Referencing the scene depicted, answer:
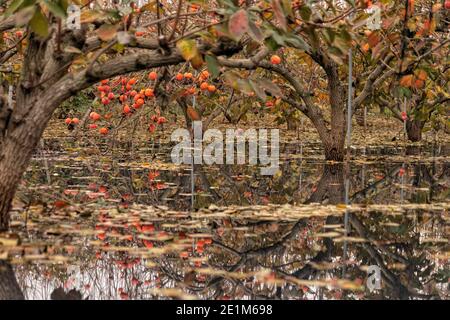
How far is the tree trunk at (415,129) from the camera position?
15.2 metres

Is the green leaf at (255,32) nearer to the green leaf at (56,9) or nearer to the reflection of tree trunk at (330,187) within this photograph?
the green leaf at (56,9)

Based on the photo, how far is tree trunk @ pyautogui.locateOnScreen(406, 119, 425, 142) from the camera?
15203 mm

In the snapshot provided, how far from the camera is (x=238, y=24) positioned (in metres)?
3.83

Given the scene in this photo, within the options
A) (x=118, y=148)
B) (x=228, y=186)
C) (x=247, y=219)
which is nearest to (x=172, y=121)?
(x=118, y=148)

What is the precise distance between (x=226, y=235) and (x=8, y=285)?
1675 mm

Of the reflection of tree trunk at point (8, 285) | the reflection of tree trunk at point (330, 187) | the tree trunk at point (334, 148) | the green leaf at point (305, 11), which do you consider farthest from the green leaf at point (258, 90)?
the tree trunk at point (334, 148)

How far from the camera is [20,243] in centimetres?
404

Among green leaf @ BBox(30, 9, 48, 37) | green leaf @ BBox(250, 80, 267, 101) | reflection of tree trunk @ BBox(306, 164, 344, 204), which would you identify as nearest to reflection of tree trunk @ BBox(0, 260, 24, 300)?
green leaf @ BBox(30, 9, 48, 37)

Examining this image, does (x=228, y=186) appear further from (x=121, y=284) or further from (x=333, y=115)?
(x=121, y=284)

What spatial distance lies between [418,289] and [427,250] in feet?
3.13

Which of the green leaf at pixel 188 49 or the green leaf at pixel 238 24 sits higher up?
the green leaf at pixel 238 24

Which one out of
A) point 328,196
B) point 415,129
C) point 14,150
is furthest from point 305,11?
point 415,129

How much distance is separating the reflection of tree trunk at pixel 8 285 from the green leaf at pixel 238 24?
5.53 feet

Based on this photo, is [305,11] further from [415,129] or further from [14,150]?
[415,129]
